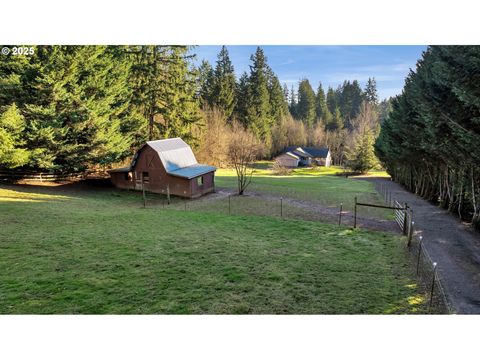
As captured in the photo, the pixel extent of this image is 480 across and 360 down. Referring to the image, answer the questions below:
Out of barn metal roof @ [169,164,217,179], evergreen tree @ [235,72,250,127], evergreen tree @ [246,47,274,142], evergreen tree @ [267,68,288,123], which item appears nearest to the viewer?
barn metal roof @ [169,164,217,179]

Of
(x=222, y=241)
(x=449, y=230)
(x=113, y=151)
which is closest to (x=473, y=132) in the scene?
(x=449, y=230)

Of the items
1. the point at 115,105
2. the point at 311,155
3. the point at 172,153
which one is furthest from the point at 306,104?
the point at 172,153

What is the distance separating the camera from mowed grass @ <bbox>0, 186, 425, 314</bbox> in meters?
6.74

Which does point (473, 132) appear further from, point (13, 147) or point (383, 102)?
point (383, 102)

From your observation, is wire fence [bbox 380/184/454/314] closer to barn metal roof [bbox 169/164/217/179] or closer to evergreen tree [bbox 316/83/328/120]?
barn metal roof [bbox 169/164/217/179]

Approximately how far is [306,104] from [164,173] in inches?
2109

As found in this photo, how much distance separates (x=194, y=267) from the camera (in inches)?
347

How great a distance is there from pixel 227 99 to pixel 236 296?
52.1 metres

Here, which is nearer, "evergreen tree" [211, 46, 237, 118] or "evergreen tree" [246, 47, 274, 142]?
"evergreen tree" [211, 46, 237, 118]

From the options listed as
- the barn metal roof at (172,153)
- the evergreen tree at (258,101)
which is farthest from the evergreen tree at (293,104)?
the barn metal roof at (172,153)

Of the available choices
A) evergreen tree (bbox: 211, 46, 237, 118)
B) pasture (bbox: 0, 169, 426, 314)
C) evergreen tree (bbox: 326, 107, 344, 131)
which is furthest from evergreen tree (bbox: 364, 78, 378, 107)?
pasture (bbox: 0, 169, 426, 314)

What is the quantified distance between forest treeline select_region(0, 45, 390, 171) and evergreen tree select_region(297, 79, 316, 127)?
11.9 metres

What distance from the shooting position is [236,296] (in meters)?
7.08

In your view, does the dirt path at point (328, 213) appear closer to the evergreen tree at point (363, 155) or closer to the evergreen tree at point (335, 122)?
the evergreen tree at point (363, 155)
